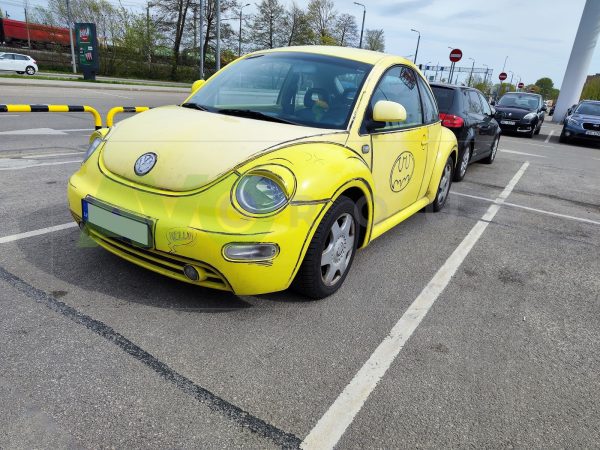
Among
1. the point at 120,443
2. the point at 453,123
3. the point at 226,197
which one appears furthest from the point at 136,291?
the point at 453,123

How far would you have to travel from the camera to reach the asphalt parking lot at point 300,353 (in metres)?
1.93

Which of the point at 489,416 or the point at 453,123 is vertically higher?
the point at 453,123

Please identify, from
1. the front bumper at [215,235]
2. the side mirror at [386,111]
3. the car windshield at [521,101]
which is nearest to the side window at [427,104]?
the side mirror at [386,111]

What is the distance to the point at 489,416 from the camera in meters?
2.12

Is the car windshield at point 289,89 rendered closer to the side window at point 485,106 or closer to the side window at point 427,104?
the side window at point 427,104

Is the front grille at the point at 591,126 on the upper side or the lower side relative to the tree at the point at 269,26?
lower

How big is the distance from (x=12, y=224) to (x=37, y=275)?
1.12 meters

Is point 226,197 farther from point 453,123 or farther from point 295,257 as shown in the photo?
point 453,123

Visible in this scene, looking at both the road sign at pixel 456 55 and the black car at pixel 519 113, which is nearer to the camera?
the black car at pixel 519 113

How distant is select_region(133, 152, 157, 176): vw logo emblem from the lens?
2.63m

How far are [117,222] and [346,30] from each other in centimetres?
6080

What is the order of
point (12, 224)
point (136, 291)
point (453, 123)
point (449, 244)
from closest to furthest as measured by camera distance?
point (136, 291), point (12, 224), point (449, 244), point (453, 123)

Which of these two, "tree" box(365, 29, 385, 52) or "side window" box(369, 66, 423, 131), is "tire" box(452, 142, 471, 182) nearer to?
"side window" box(369, 66, 423, 131)

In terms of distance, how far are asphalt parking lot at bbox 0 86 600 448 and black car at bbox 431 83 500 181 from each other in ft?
11.3
